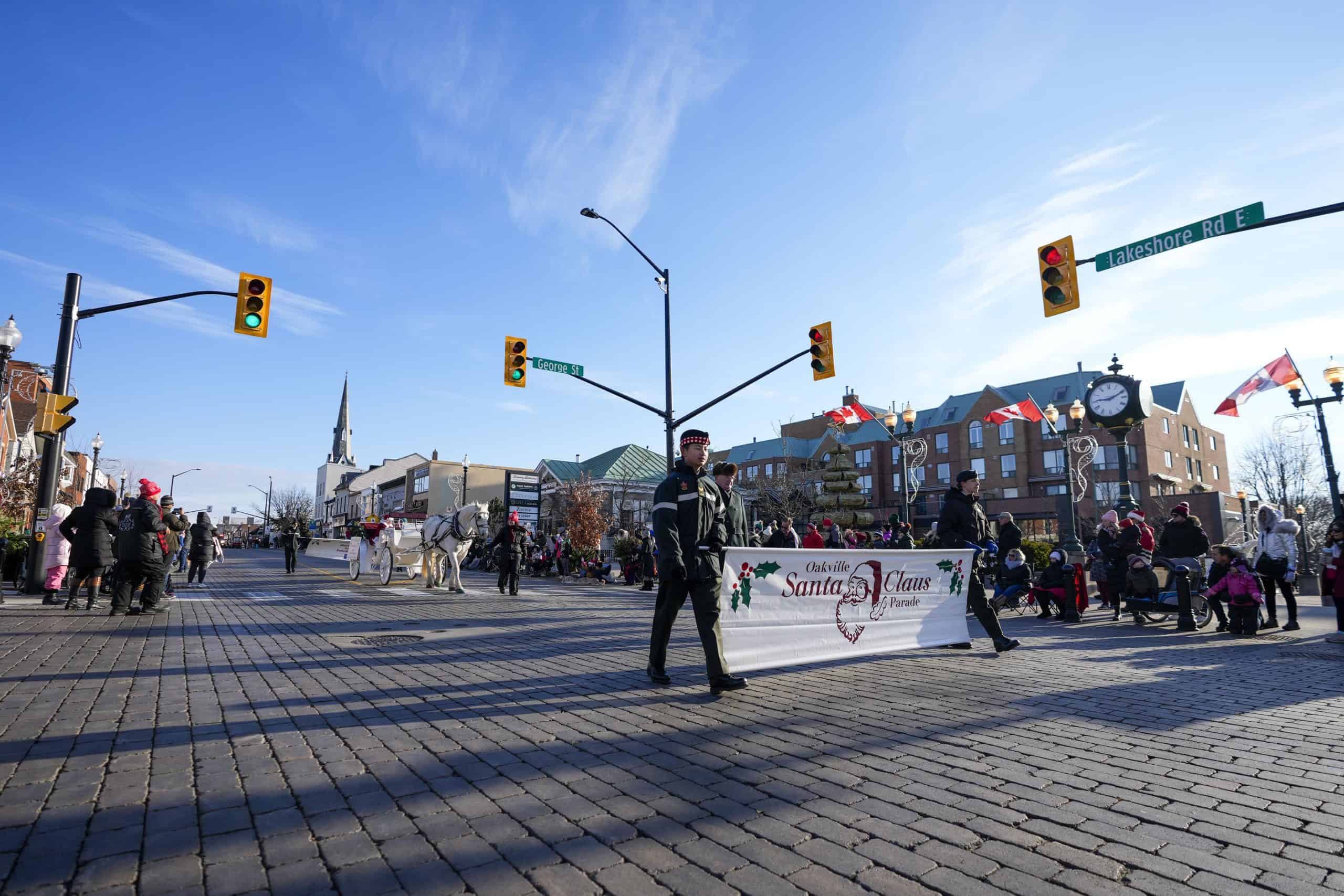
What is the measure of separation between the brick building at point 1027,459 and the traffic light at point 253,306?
42.1 m

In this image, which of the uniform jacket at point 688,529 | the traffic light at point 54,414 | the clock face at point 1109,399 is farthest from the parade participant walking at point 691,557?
the clock face at point 1109,399

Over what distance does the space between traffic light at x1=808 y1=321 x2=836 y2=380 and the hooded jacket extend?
340 inches

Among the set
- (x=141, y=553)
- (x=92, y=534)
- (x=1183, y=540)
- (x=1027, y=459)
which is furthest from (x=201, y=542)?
(x=1027, y=459)

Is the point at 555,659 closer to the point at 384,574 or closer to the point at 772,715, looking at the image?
the point at 772,715

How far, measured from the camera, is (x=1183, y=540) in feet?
36.6

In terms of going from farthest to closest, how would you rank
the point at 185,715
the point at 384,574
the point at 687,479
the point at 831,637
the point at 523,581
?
the point at 523,581 < the point at 384,574 < the point at 831,637 < the point at 687,479 < the point at 185,715

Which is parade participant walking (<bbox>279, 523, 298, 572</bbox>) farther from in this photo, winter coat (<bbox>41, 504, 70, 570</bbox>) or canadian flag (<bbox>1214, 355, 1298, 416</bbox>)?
canadian flag (<bbox>1214, 355, 1298, 416</bbox>)

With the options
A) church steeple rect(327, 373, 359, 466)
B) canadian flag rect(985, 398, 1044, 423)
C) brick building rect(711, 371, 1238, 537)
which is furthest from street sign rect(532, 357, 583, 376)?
church steeple rect(327, 373, 359, 466)

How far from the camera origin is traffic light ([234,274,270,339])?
14.1 meters

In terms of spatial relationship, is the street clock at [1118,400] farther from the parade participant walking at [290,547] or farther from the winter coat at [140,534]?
the parade participant walking at [290,547]

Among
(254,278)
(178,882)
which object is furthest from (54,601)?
(178,882)

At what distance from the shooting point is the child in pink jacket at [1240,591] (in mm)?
10242

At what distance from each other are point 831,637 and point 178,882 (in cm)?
568

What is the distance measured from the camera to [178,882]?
8.43 ft
